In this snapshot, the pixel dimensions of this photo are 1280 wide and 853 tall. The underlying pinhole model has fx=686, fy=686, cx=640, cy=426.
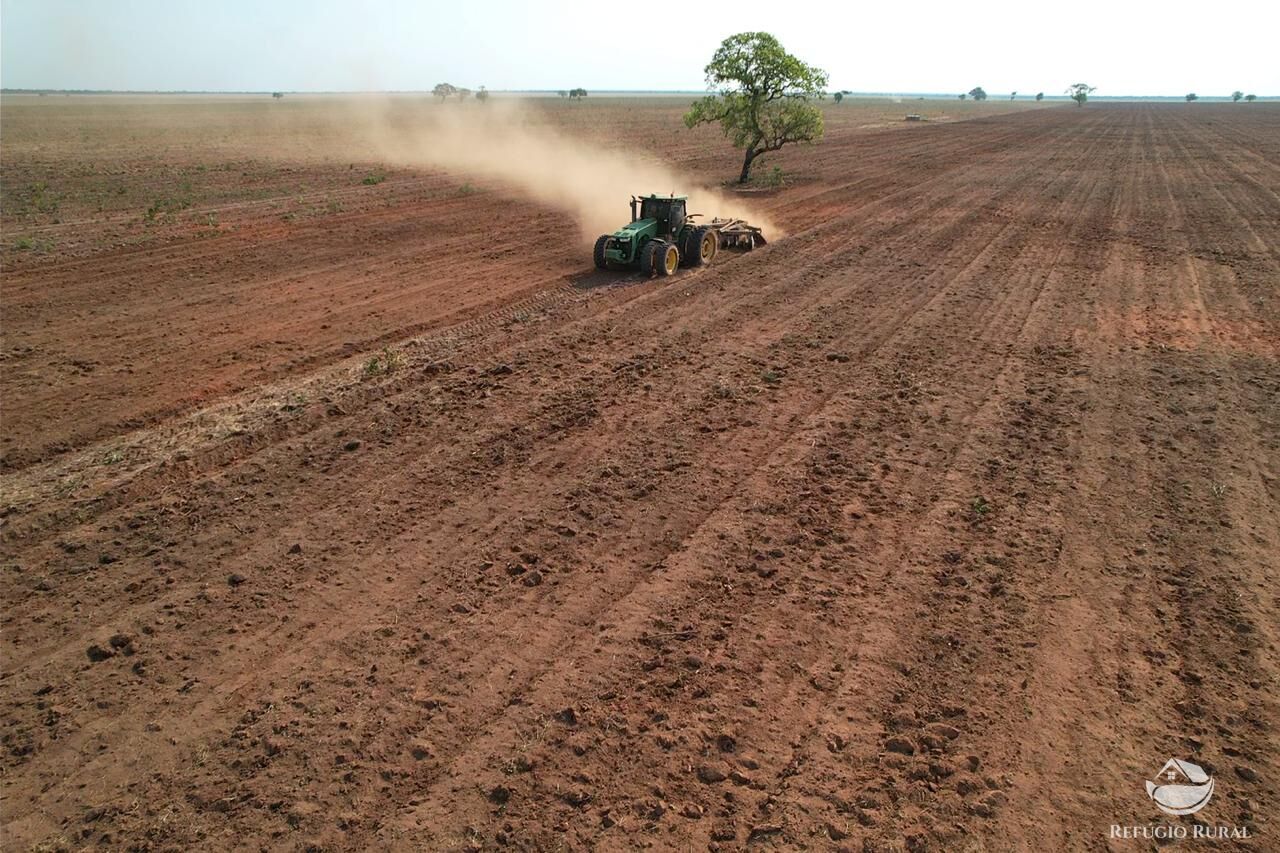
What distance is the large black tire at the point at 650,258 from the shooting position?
15852 mm

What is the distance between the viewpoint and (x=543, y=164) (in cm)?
3359

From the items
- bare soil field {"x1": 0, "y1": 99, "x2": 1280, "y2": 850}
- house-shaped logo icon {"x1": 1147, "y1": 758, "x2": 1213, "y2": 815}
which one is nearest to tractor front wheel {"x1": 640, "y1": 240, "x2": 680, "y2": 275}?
bare soil field {"x1": 0, "y1": 99, "x2": 1280, "y2": 850}

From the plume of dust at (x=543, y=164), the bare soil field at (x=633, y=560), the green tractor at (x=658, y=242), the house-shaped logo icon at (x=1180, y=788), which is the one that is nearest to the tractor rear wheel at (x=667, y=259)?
the green tractor at (x=658, y=242)

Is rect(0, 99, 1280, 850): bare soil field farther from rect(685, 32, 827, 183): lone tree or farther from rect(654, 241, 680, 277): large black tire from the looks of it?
rect(685, 32, 827, 183): lone tree

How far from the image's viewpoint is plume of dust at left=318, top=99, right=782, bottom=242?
77.4 ft

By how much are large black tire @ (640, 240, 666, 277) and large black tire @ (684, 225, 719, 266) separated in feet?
3.10

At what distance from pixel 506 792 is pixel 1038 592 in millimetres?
4877

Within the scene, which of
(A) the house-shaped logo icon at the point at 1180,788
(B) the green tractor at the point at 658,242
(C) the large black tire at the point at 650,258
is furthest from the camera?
(B) the green tractor at the point at 658,242

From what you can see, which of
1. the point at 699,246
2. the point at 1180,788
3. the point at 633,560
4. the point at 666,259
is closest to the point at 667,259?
the point at 666,259

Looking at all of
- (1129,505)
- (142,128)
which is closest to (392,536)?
(1129,505)

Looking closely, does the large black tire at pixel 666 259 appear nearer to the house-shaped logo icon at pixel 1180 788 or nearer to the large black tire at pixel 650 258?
the large black tire at pixel 650 258

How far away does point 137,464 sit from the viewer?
834 cm

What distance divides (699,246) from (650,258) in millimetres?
1539

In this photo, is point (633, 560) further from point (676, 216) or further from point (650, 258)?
point (676, 216)
